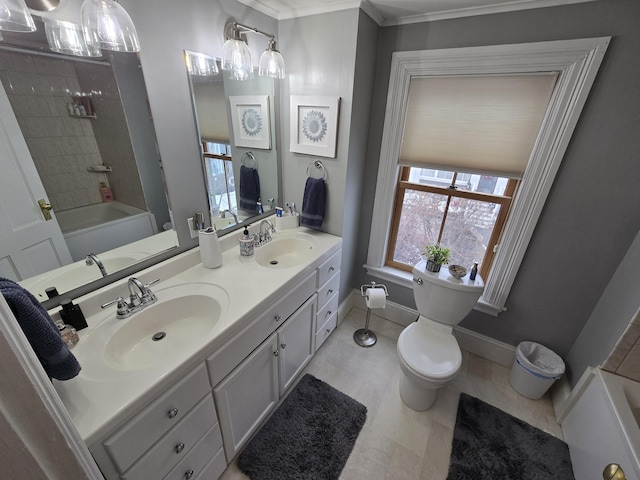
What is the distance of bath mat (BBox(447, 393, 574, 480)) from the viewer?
4.49 feet

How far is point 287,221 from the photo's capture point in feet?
6.43

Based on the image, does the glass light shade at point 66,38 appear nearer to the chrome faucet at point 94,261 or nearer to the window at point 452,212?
the chrome faucet at point 94,261

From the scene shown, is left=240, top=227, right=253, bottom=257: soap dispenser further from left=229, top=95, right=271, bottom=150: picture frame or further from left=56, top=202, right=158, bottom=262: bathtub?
left=229, top=95, right=271, bottom=150: picture frame

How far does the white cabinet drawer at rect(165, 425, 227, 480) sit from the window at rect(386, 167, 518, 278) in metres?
1.68

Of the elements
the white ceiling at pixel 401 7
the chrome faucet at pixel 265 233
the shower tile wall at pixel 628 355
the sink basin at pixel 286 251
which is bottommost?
the shower tile wall at pixel 628 355

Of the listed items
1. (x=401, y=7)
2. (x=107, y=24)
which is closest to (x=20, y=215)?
(x=107, y=24)

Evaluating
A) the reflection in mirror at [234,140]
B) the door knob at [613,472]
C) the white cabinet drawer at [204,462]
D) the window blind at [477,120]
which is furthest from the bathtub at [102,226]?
the door knob at [613,472]

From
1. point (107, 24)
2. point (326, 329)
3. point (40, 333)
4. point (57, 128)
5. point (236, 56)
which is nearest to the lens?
point (40, 333)

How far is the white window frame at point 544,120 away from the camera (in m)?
1.29

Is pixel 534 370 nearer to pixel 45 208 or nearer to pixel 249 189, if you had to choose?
pixel 249 189

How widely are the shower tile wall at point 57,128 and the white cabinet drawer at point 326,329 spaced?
4.84ft

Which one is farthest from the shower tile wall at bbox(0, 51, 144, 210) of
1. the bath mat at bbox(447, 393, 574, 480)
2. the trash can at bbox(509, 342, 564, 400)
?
the trash can at bbox(509, 342, 564, 400)

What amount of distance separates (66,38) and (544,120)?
2.08m

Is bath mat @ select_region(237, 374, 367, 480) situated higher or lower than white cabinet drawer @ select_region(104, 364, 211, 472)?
lower
